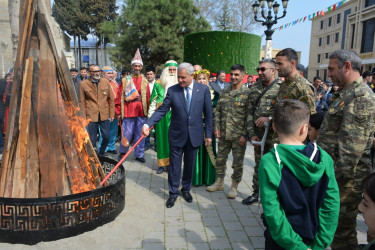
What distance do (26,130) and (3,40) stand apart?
7.67m

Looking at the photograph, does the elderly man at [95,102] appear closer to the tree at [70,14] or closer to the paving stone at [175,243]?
the paving stone at [175,243]

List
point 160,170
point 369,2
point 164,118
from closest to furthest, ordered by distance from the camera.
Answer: point 160,170
point 164,118
point 369,2

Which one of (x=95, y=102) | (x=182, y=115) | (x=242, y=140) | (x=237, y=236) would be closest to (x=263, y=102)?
(x=242, y=140)

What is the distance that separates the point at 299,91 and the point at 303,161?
1.92m

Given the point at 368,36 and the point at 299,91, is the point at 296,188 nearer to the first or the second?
the point at 299,91

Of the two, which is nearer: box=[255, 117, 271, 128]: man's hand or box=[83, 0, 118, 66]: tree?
box=[255, 117, 271, 128]: man's hand

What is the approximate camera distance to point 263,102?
13.1ft

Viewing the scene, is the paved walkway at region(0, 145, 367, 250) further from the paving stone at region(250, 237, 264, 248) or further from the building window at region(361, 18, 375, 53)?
the building window at region(361, 18, 375, 53)

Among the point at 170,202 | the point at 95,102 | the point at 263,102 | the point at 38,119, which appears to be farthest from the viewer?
the point at 95,102

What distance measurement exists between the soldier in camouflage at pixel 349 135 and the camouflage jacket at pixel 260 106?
115 centimetres

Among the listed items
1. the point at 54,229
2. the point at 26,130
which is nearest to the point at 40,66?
the point at 26,130

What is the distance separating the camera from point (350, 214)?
8.78 ft

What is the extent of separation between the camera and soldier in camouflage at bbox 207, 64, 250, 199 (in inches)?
176

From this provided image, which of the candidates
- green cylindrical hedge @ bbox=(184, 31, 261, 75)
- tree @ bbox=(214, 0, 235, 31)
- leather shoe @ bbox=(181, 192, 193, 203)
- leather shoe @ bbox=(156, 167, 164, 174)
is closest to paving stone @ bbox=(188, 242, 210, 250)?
leather shoe @ bbox=(181, 192, 193, 203)
